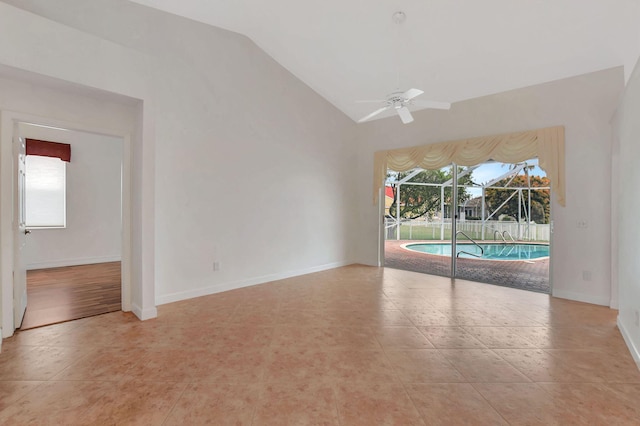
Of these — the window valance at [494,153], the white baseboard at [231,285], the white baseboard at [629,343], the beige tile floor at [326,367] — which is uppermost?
the window valance at [494,153]

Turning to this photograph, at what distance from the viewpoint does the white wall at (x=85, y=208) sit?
19.0 ft

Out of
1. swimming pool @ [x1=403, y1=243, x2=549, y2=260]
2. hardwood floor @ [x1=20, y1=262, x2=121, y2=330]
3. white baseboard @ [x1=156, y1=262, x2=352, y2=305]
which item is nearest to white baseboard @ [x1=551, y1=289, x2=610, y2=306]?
swimming pool @ [x1=403, y1=243, x2=549, y2=260]

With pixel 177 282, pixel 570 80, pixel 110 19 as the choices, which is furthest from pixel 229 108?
pixel 570 80

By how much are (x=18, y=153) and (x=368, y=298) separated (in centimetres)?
408

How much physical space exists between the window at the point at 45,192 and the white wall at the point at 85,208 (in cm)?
11

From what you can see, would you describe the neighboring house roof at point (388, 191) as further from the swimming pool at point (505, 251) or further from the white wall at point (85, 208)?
the white wall at point (85, 208)

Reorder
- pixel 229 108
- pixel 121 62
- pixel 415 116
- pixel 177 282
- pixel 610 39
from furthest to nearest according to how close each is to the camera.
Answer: pixel 415 116, pixel 229 108, pixel 177 282, pixel 610 39, pixel 121 62

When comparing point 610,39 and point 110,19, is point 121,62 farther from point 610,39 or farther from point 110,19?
point 610,39

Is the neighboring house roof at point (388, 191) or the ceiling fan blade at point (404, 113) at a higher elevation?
the ceiling fan blade at point (404, 113)

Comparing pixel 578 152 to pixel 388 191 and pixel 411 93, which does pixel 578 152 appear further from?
pixel 388 191

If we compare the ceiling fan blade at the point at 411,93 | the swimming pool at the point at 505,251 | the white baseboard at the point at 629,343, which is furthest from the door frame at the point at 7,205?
the swimming pool at the point at 505,251

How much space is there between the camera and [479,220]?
221 inches

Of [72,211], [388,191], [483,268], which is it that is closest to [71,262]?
[72,211]

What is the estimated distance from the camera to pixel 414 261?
678cm
